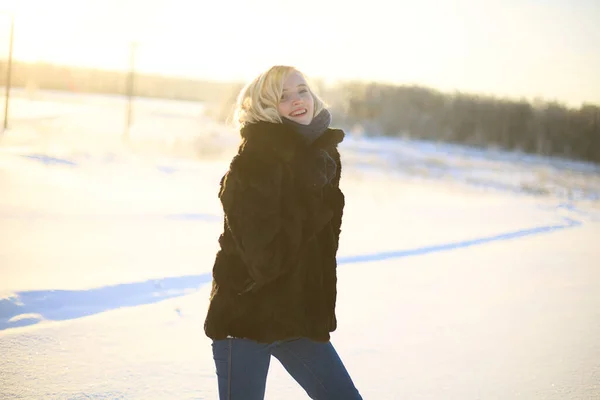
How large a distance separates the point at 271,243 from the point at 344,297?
3.38m

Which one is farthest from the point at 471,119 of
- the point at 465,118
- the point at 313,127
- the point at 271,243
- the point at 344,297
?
the point at 271,243

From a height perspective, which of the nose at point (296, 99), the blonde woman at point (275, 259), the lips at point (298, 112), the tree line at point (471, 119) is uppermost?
the tree line at point (471, 119)

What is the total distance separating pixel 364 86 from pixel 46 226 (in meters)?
50.6

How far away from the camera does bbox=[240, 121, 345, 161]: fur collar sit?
1.61 metres

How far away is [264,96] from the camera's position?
1725mm

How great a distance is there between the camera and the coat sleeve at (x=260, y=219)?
1.54m

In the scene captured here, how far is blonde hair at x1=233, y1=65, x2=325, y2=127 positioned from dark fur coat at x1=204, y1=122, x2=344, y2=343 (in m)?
0.05

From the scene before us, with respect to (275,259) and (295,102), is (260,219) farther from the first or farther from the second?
(295,102)

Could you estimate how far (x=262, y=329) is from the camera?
5.23 feet

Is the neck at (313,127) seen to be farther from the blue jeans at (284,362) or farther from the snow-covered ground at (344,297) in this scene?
the snow-covered ground at (344,297)

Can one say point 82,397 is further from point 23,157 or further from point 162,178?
point 23,157

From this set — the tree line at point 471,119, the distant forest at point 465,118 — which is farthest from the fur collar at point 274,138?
the tree line at point 471,119

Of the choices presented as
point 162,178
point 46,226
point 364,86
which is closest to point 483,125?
point 364,86

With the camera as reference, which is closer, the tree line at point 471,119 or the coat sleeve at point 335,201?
the coat sleeve at point 335,201
